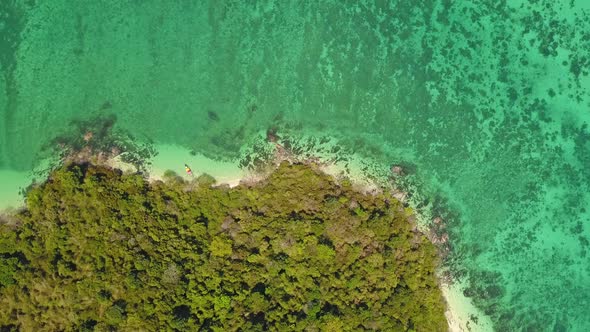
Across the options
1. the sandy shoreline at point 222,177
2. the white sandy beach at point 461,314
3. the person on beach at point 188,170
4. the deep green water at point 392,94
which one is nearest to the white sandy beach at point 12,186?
the sandy shoreline at point 222,177

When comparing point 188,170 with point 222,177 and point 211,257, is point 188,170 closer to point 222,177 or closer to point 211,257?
point 222,177

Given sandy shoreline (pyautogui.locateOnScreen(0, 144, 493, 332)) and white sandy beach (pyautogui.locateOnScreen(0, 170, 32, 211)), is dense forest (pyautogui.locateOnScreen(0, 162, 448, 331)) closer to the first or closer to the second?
sandy shoreline (pyautogui.locateOnScreen(0, 144, 493, 332))

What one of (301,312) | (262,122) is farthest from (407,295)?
(262,122)

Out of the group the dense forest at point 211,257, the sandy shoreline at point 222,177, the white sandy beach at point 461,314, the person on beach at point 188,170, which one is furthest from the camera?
the white sandy beach at point 461,314

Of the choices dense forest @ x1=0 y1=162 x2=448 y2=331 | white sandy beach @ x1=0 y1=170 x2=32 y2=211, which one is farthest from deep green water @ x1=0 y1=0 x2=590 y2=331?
dense forest @ x1=0 y1=162 x2=448 y2=331

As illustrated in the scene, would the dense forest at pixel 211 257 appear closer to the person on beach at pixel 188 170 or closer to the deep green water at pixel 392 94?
the person on beach at pixel 188 170
